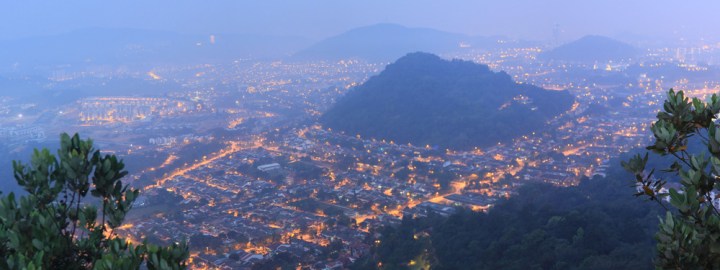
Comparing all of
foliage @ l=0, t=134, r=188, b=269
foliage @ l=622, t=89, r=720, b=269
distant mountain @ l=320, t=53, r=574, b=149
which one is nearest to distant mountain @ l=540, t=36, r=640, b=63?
distant mountain @ l=320, t=53, r=574, b=149

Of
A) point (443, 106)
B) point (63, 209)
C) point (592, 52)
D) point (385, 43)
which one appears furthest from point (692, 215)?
point (385, 43)

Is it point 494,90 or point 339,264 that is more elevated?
point 494,90

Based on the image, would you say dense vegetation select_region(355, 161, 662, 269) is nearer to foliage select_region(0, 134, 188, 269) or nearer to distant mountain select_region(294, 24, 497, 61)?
foliage select_region(0, 134, 188, 269)

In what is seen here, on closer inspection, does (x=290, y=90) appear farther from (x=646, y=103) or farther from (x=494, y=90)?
(x=646, y=103)

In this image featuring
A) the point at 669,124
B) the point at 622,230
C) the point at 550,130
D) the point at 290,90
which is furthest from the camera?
the point at 290,90

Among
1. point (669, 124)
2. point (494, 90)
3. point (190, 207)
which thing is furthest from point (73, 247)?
point (494, 90)
